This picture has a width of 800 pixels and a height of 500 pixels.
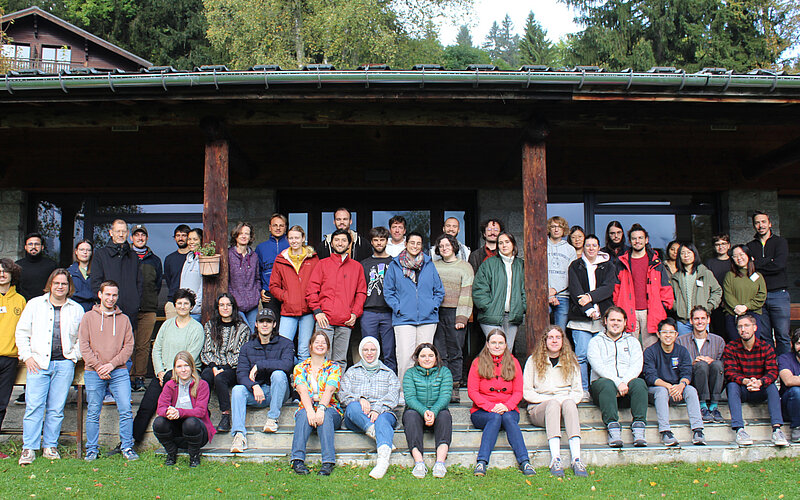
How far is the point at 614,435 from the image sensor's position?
15.5ft

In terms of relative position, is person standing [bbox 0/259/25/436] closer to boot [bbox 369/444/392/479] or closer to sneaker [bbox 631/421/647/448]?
boot [bbox 369/444/392/479]

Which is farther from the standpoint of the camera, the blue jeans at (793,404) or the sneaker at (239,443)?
the blue jeans at (793,404)

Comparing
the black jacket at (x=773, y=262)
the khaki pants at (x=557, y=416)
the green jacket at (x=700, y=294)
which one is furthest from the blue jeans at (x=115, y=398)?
the black jacket at (x=773, y=262)

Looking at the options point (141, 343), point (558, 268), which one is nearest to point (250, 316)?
point (141, 343)

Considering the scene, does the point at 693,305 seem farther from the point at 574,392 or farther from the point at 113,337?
the point at 113,337

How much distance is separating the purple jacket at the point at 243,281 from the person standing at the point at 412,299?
125 cm

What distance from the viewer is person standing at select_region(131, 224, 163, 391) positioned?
5.82 m

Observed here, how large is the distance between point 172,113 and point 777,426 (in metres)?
5.68

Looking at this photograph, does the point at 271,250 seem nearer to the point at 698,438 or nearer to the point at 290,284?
the point at 290,284

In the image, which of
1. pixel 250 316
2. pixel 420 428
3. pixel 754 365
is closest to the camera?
pixel 420 428

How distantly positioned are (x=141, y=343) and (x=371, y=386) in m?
2.43

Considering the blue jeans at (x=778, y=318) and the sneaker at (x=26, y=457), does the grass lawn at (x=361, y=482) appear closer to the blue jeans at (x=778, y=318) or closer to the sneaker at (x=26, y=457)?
the sneaker at (x=26, y=457)

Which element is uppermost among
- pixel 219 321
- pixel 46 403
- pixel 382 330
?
pixel 219 321

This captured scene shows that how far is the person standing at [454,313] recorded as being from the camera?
546 cm
